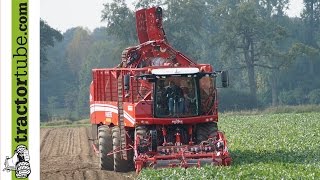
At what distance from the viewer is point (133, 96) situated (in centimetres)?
1992

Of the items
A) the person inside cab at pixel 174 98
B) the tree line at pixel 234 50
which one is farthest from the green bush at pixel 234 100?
the person inside cab at pixel 174 98

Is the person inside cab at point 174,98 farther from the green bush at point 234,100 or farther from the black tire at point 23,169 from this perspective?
the green bush at point 234,100

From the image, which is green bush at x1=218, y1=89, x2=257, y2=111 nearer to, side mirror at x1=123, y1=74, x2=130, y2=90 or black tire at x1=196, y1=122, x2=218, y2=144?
black tire at x1=196, y1=122, x2=218, y2=144

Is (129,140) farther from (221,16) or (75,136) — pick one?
(221,16)

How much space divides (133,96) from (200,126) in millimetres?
1965

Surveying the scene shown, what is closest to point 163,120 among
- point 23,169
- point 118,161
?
point 118,161

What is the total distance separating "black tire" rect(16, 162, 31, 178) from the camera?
8.70 meters

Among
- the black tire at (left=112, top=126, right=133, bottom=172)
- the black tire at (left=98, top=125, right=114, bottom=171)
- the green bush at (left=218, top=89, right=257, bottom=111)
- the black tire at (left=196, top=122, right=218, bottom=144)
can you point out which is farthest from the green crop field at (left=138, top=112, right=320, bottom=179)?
the green bush at (left=218, top=89, right=257, bottom=111)

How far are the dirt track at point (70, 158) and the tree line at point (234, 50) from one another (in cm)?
2543

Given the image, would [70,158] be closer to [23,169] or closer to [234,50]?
[23,169]

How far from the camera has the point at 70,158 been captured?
26.7 m

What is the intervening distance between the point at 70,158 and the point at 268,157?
8670 mm

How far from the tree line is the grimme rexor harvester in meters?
44.7

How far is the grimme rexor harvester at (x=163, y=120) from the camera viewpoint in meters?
18.4
